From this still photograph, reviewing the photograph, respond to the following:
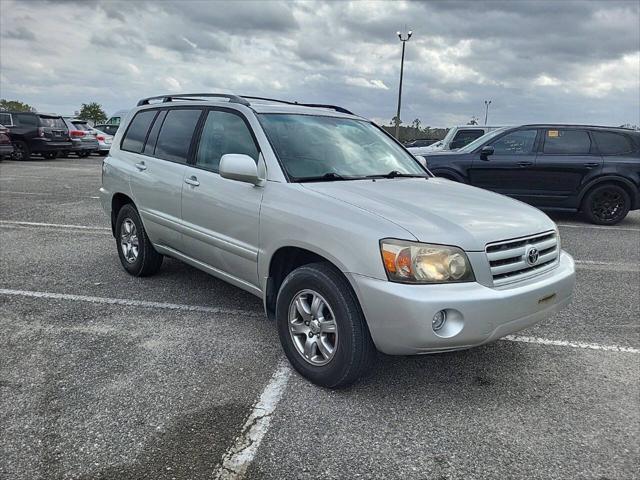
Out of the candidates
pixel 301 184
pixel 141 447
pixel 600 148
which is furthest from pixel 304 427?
pixel 600 148

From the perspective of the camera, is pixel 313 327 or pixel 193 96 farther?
pixel 193 96

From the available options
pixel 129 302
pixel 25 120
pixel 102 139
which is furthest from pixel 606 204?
pixel 102 139

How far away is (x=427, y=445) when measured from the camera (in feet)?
8.44

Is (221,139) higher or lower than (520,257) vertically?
higher

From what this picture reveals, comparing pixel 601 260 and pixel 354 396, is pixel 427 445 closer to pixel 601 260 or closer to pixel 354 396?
pixel 354 396

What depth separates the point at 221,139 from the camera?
3986 millimetres

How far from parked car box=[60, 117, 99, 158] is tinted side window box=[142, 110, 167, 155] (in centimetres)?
1698

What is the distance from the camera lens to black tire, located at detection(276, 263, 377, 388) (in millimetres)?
2807

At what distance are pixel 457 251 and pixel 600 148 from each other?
310 inches

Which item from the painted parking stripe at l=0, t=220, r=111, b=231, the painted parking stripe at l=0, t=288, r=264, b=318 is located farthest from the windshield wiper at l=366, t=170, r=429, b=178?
the painted parking stripe at l=0, t=220, r=111, b=231

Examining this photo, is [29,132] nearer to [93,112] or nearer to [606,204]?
[606,204]

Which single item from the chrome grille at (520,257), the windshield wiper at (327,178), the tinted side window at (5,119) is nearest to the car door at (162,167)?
the windshield wiper at (327,178)

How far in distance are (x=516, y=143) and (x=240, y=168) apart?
23.9 feet

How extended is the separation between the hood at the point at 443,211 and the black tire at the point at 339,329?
1.50ft
